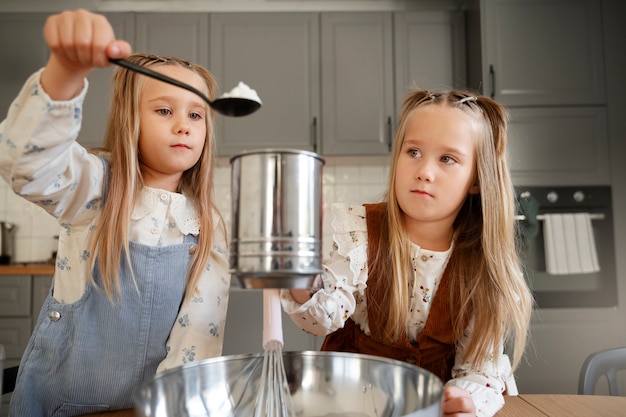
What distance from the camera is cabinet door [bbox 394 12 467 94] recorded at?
2.40m

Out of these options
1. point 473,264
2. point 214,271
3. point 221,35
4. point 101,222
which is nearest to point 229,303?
point 214,271

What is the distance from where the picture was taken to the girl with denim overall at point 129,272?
80cm

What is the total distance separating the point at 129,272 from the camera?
32.8 inches

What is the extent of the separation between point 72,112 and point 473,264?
67 centimetres

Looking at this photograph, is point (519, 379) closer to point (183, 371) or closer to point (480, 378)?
point (480, 378)

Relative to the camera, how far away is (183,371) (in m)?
0.47

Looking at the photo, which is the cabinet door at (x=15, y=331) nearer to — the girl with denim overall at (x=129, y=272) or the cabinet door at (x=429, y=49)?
the girl with denim overall at (x=129, y=272)

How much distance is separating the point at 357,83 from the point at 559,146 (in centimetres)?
89

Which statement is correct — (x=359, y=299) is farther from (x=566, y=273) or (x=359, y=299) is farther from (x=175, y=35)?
(x=175, y=35)

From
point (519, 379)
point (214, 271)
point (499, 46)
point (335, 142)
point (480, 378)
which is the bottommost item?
point (519, 379)

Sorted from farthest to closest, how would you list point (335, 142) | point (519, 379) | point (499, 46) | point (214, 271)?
point (335, 142)
point (499, 46)
point (519, 379)
point (214, 271)

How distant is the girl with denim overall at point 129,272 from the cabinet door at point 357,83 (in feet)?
5.00

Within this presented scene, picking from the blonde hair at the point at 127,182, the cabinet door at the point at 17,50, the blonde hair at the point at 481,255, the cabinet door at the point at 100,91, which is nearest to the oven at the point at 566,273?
the blonde hair at the point at 481,255

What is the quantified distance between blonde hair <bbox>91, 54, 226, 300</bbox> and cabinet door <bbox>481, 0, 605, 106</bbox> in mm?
1613
